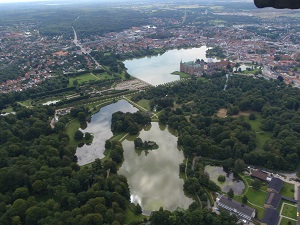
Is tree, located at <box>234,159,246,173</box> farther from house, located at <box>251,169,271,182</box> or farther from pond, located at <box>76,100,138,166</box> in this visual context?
pond, located at <box>76,100,138,166</box>

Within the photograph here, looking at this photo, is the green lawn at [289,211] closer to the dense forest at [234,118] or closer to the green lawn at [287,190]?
the green lawn at [287,190]

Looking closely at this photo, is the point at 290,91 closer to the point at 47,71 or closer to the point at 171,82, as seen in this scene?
the point at 171,82

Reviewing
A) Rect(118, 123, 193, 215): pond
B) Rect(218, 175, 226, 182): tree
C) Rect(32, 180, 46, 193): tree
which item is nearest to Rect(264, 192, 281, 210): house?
Rect(218, 175, 226, 182): tree

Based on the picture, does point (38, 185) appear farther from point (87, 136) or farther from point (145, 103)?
point (145, 103)

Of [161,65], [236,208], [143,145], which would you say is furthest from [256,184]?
[161,65]

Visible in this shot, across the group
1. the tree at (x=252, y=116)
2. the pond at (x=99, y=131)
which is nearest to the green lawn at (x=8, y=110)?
the pond at (x=99, y=131)
